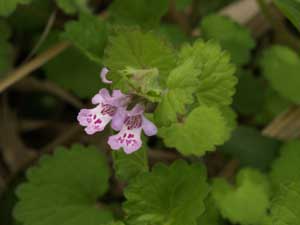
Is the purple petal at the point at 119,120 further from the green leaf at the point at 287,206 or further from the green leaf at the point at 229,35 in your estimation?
the green leaf at the point at 229,35

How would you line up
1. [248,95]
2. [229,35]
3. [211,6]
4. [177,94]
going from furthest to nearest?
[211,6], [248,95], [229,35], [177,94]

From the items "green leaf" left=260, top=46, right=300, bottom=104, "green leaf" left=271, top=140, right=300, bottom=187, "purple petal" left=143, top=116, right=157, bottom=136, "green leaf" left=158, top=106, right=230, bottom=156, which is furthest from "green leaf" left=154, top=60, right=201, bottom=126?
"green leaf" left=260, top=46, right=300, bottom=104

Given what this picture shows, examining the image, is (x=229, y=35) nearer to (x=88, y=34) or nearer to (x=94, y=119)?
(x=88, y=34)

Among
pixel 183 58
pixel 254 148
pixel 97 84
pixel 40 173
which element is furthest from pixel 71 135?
pixel 183 58

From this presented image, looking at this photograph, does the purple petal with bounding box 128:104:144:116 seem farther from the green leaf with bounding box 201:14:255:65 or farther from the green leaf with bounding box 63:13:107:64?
the green leaf with bounding box 201:14:255:65

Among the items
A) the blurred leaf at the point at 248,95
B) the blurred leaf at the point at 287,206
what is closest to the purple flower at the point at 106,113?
the blurred leaf at the point at 287,206

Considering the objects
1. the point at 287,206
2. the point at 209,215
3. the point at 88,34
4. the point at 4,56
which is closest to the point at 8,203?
the point at 4,56

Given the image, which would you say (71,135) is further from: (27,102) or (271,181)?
(271,181)
